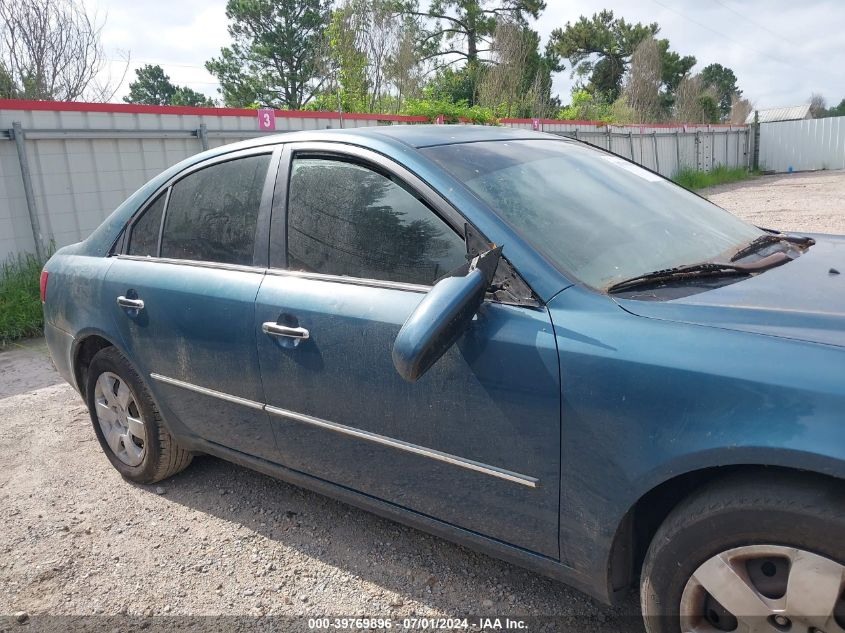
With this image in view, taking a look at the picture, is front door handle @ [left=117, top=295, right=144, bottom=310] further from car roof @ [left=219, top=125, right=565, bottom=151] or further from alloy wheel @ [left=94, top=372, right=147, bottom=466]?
car roof @ [left=219, top=125, right=565, bottom=151]

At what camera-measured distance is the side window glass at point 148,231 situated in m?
3.34

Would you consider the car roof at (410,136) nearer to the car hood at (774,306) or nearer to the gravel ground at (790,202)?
the car hood at (774,306)

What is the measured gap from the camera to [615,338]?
6.22 ft

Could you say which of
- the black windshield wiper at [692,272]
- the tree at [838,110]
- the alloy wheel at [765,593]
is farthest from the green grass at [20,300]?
the tree at [838,110]

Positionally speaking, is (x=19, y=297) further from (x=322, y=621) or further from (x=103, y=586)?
(x=322, y=621)

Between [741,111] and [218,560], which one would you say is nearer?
[218,560]

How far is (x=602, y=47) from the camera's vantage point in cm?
3994

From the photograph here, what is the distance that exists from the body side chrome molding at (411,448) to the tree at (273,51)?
104 feet

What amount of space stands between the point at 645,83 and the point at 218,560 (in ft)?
101

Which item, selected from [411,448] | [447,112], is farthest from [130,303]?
[447,112]

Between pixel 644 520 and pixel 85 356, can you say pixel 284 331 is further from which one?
pixel 85 356

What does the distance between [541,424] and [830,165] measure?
102 feet

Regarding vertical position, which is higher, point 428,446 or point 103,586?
point 428,446

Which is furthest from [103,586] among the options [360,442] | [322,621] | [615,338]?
[615,338]
